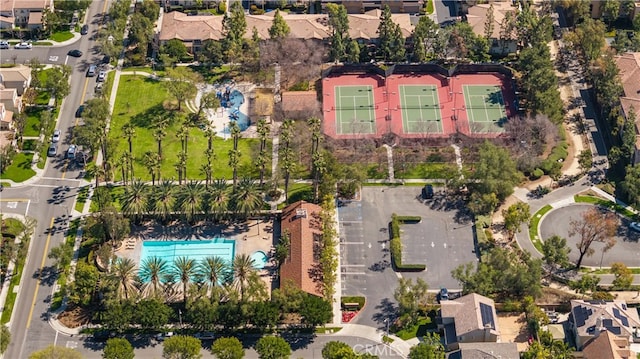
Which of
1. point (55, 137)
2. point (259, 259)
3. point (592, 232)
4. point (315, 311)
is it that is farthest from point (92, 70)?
point (592, 232)

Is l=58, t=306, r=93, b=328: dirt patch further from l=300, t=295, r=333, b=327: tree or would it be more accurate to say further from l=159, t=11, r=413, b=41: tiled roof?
l=159, t=11, r=413, b=41: tiled roof

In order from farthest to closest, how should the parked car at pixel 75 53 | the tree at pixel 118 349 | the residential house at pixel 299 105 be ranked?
the parked car at pixel 75 53, the residential house at pixel 299 105, the tree at pixel 118 349

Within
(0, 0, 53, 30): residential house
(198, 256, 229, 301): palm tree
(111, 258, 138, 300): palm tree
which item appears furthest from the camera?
(0, 0, 53, 30): residential house

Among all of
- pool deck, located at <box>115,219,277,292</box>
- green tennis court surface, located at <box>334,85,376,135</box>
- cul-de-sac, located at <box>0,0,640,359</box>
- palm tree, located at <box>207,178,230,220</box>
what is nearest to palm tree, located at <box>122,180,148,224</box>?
cul-de-sac, located at <box>0,0,640,359</box>

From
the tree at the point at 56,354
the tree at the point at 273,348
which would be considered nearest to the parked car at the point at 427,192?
the tree at the point at 273,348

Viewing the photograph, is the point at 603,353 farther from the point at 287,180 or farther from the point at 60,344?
the point at 60,344

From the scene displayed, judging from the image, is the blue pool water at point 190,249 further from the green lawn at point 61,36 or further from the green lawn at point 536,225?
the green lawn at point 61,36
